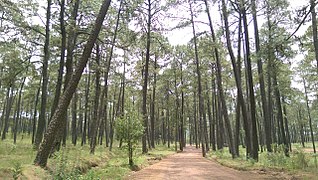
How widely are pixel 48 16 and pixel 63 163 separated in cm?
1114

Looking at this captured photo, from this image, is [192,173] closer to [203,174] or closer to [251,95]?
[203,174]

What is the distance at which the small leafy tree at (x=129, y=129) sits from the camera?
15.1 m

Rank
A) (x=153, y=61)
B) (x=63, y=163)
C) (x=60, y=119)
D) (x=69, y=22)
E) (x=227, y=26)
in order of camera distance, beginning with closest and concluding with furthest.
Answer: (x=63, y=163) < (x=60, y=119) < (x=69, y=22) < (x=227, y=26) < (x=153, y=61)

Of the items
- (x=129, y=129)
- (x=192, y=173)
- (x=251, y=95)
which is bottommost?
(x=192, y=173)

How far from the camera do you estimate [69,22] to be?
13766mm

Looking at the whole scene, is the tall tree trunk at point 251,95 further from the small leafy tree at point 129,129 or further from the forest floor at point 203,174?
the small leafy tree at point 129,129

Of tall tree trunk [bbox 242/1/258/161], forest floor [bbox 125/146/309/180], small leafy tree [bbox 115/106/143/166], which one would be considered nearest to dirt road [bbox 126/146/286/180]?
forest floor [bbox 125/146/309/180]

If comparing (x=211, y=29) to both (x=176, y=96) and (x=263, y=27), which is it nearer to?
(x=263, y=27)

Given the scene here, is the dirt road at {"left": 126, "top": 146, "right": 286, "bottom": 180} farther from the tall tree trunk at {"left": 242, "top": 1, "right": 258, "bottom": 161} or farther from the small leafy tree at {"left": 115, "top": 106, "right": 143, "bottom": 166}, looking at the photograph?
the tall tree trunk at {"left": 242, "top": 1, "right": 258, "bottom": 161}

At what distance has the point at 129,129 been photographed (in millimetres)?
15086

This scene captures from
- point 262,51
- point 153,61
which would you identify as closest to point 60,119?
point 262,51

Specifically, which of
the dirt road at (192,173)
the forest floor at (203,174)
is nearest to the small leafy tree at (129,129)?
the dirt road at (192,173)

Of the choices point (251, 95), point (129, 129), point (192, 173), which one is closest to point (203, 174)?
point (192, 173)

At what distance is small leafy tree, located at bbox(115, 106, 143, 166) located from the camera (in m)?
15.1
